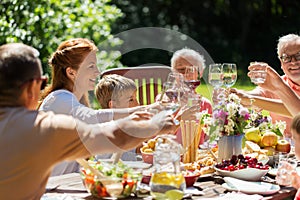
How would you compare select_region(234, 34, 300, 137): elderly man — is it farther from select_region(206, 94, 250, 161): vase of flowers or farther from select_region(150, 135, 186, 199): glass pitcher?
select_region(150, 135, 186, 199): glass pitcher

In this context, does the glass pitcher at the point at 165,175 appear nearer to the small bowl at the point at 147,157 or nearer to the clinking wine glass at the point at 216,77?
the small bowl at the point at 147,157

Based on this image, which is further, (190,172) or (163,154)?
(190,172)

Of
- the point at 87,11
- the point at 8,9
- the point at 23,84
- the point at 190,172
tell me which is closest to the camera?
the point at 23,84

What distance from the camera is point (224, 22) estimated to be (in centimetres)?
1454

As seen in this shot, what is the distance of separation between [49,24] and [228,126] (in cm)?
385

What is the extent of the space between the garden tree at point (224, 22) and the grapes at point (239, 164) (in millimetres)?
10361

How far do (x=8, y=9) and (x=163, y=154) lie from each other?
4434 mm

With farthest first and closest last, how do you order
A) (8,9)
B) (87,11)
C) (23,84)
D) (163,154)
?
1. (87,11)
2. (8,9)
3. (163,154)
4. (23,84)

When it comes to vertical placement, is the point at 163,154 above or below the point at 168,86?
below

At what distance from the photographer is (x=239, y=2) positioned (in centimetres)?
1427

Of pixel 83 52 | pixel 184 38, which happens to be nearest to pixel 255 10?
pixel 184 38

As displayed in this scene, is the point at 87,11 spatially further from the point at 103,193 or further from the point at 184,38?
the point at 184,38

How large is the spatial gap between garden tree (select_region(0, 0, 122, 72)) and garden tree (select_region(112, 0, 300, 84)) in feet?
20.7

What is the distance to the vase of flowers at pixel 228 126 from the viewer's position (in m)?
3.24
